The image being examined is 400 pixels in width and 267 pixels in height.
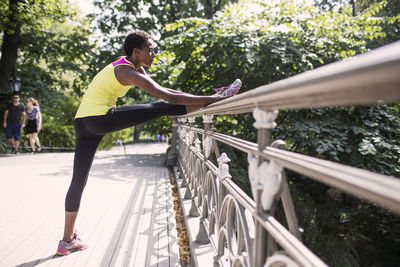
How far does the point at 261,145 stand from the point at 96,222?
112 inches

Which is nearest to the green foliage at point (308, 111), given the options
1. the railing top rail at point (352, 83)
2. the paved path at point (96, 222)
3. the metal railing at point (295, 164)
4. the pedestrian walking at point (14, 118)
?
the paved path at point (96, 222)

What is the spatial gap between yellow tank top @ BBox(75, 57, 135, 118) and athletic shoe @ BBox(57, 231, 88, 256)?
43.3 inches

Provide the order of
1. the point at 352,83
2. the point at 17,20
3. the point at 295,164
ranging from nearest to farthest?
the point at 352,83
the point at 295,164
the point at 17,20

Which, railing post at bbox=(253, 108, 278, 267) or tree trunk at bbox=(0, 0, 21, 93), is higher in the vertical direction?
tree trunk at bbox=(0, 0, 21, 93)

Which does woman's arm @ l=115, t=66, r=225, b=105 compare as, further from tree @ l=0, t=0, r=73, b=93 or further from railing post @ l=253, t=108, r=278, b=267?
tree @ l=0, t=0, r=73, b=93

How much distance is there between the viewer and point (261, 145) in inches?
39.2

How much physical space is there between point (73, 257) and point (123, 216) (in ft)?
→ 3.72

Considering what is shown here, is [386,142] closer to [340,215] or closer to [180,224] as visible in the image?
[340,215]

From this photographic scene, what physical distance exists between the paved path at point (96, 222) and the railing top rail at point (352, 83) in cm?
206

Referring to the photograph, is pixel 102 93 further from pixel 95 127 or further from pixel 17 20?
pixel 17 20

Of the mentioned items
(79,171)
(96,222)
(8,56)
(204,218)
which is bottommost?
(96,222)

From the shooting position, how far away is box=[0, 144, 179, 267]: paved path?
2420 mm

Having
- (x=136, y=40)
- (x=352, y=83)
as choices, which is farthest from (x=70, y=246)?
(x=352, y=83)

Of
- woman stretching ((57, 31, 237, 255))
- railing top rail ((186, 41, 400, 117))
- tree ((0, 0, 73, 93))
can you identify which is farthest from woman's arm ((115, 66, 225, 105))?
tree ((0, 0, 73, 93))
